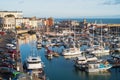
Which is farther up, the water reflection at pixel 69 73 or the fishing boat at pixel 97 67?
the fishing boat at pixel 97 67

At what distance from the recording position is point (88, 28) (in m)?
55.2

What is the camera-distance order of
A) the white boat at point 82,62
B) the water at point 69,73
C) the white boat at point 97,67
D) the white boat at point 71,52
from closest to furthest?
1. the water at point 69,73
2. the white boat at point 97,67
3. the white boat at point 82,62
4. the white boat at point 71,52

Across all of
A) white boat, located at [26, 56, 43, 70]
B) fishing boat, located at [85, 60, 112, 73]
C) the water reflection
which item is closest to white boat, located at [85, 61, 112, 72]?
fishing boat, located at [85, 60, 112, 73]

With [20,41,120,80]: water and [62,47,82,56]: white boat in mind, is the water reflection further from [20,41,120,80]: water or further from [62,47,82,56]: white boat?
[62,47,82,56]: white boat

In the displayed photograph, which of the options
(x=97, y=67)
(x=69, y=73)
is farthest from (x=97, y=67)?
(x=69, y=73)

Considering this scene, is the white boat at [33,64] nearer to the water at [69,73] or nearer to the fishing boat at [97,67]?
the water at [69,73]

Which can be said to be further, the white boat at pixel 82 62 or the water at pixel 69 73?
the white boat at pixel 82 62

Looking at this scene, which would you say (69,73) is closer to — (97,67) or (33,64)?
(97,67)

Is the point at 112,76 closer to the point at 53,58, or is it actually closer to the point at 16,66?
the point at 16,66

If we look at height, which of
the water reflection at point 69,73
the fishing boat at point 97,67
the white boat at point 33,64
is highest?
the white boat at point 33,64

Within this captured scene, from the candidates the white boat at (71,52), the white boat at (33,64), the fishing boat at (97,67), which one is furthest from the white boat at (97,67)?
the white boat at (71,52)

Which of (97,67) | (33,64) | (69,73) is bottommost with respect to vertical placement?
(69,73)

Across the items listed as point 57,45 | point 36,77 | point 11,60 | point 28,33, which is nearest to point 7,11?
point 28,33

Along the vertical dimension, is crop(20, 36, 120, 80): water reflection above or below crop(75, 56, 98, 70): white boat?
below
